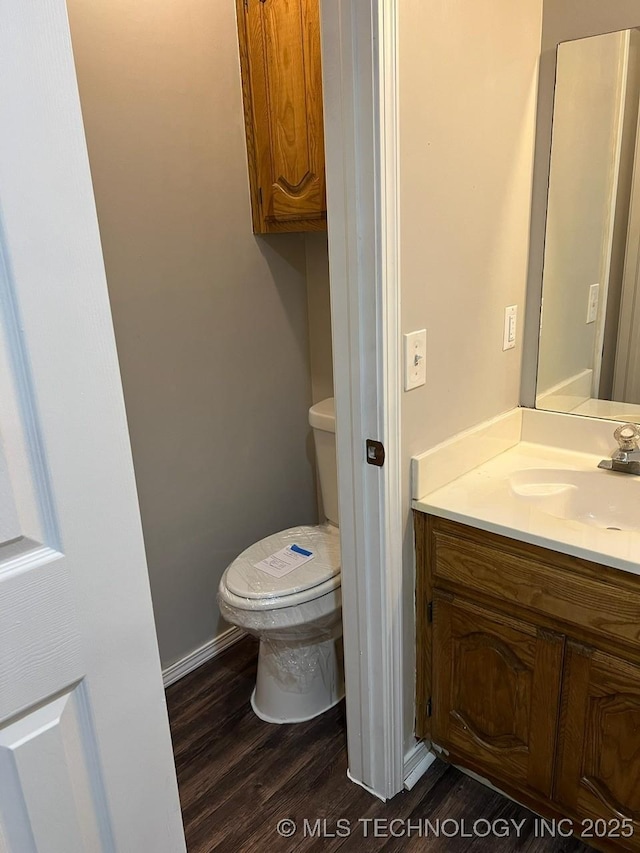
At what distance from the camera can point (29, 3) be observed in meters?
0.64

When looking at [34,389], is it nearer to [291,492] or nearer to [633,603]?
[633,603]

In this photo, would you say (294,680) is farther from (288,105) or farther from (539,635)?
(288,105)

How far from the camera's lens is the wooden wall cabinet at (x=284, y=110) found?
1795 mm

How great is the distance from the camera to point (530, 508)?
1.44m

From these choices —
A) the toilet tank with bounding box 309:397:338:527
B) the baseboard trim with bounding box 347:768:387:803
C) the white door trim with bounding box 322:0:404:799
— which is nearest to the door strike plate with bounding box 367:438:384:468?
the white door trim with bounding box 322:0:404:799

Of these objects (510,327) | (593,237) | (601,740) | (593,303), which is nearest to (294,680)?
(601,740)

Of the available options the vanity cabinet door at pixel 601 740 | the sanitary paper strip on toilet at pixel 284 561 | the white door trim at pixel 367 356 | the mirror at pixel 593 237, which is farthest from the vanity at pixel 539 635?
the sanitary paper strip on toilet at pixel 284 561

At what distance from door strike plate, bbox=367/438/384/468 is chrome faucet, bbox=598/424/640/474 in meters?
0.65

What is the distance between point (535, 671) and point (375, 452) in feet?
2.00

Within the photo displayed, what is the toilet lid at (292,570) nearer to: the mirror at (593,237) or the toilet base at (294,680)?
the toilet base at (294,680)

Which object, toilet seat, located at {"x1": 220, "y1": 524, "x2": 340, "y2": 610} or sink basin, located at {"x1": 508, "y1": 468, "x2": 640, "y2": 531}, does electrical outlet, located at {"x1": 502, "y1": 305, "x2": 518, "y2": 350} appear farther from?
toilet seat, located at {"x1": 220, "y1": 524, "x2": 340, "y2": 610}

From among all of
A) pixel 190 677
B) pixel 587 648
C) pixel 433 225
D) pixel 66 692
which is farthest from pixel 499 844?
pixel 433 225

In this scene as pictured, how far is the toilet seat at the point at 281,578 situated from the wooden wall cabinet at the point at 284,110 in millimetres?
1001

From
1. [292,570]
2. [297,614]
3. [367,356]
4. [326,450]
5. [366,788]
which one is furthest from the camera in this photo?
[326,450]
